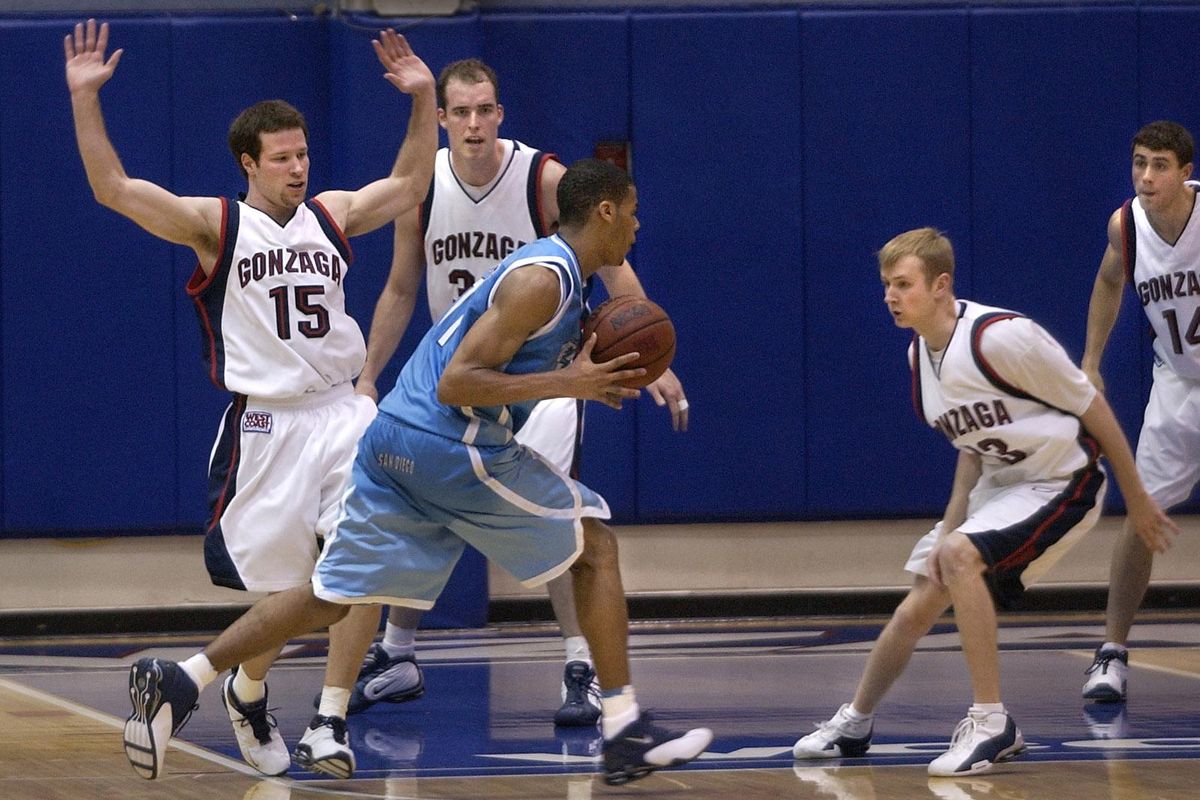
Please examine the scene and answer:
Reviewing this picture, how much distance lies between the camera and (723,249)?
8109mm

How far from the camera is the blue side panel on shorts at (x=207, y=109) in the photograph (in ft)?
25.9

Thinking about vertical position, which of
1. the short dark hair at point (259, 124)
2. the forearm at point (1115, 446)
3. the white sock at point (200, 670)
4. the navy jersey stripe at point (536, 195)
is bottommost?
the white sock at point (200, 670)

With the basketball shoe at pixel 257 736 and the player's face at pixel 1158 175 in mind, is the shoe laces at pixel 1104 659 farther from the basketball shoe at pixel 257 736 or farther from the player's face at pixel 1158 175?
the basketball shoe at pixel 257 736

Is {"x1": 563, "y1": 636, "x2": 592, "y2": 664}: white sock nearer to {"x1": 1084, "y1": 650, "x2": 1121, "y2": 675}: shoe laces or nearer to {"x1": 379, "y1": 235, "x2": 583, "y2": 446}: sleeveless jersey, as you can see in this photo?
{"x1": 379, "y1": 235, "x2": 583, "y2": 446}: sleeveless jersey

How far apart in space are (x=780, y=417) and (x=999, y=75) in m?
1.77

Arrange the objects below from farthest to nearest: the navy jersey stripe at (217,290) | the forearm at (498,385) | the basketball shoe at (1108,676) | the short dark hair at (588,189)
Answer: the basketball shoe at (1108,676), the navy jersey stripe at (217,290), the short dark hair at (588,189), the forearm at (498,385)

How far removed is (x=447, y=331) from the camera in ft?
15.6

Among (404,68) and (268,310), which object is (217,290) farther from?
(404,68)

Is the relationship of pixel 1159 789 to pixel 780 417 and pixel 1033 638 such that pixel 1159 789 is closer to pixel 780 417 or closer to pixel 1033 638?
pixel 1033 638

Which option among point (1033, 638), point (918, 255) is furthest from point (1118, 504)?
point (918, 255)

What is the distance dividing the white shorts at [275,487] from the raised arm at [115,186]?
488 millimetres

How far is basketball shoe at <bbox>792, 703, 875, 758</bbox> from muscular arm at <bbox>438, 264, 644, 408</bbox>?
1.18m

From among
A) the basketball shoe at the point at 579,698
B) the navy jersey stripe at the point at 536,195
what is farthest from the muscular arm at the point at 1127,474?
the navy jersey stripe at the point at 536,195

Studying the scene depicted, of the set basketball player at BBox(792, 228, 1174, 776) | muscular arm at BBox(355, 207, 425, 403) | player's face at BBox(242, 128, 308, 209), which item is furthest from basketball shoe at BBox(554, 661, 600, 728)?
player's face at BBox(242, 128, 308, 209)
